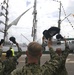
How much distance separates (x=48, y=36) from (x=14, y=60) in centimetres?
280

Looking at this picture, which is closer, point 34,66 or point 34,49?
point 34,49

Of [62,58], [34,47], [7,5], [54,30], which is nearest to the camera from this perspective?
[34,47]

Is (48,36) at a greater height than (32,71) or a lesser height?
greater

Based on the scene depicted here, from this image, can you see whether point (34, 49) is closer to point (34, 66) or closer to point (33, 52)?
point (33, 52)

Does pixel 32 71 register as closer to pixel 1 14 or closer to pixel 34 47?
pixel 34 47

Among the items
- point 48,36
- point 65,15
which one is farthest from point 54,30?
point 65,15

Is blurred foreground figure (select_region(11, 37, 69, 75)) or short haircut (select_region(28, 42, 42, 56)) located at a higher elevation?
short haircut (select_region(28, 42, 42, 56))

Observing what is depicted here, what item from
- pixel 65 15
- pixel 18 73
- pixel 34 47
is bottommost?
pixel 18 73

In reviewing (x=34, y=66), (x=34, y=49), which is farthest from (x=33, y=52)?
(x=34, y=66)

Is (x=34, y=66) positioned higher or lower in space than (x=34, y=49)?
lower

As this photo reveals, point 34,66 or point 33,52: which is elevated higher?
point 33,52

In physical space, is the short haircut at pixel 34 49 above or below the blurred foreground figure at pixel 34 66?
above

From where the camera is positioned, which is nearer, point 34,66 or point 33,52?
point 33,52

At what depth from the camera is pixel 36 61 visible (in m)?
4.61
